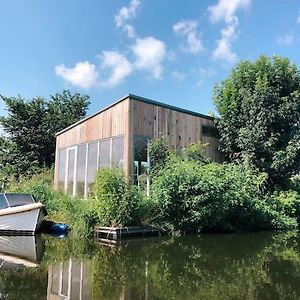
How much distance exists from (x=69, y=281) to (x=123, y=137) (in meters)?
7.51

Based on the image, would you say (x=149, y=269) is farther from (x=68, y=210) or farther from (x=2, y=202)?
(x=2, y=202)

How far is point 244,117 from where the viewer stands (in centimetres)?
1551

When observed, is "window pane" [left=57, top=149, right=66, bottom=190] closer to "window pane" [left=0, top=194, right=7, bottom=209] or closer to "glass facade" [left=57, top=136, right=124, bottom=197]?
"glass facade" [left=57, top=136, right=124, bottom=197]

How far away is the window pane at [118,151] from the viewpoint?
41.3 ft

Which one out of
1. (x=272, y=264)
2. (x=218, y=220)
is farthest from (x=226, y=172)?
(x=272, y=264)

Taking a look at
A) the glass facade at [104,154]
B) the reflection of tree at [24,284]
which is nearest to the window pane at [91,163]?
the glass facade at [104,154]

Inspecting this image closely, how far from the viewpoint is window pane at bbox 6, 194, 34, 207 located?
11648 mm

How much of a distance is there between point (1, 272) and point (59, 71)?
13270 millimetres

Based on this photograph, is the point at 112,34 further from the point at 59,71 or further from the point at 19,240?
the point at 19,240

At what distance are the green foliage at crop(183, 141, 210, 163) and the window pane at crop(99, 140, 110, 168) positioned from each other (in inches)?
118

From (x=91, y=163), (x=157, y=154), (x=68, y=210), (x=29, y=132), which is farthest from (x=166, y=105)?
(x=29, y=132)

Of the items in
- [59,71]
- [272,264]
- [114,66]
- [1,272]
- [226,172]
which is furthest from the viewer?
[59,71]

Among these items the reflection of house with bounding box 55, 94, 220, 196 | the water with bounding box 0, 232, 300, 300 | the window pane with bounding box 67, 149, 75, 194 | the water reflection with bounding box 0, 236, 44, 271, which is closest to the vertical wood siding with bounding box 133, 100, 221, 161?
the reflection of house with bounding box 55, 94, 220, 196

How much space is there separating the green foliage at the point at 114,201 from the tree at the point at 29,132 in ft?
40.0
